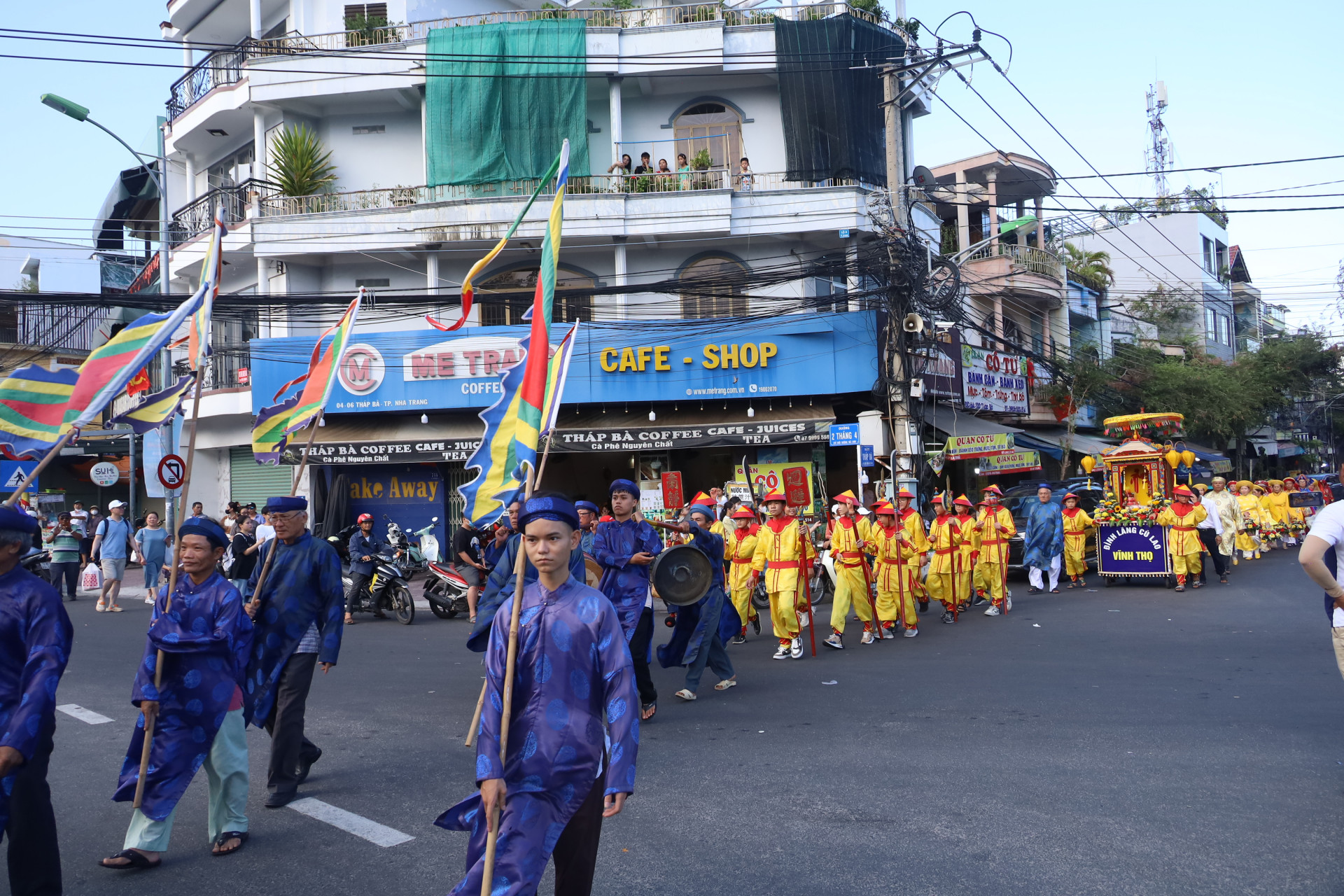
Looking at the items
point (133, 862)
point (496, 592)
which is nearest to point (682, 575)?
point (496, 592)

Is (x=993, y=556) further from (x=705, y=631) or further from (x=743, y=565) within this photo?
(x=705, y=631)

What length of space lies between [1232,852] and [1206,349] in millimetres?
39119

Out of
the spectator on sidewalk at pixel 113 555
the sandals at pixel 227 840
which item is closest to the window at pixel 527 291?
the spectator on sidewalk at pixel 113 555

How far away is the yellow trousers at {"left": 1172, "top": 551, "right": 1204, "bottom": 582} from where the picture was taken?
15711 mm

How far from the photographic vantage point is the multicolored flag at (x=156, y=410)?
623cm

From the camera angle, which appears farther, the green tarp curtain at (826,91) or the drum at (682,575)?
the green tarp curtain at (826,91)

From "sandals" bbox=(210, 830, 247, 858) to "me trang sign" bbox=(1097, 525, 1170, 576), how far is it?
48.2 ft

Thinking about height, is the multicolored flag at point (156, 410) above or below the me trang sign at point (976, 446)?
below

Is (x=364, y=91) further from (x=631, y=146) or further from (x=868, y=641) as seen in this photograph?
(x=868, y=641)

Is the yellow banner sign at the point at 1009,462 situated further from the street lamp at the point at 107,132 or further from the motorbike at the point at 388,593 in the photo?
the street lamp at the point at 107,132

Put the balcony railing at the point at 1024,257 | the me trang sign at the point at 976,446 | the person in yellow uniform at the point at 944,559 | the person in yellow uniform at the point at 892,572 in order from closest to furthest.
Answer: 1. the person in yellow uniform at the point at 892,572
2. the person in yellow uniform at the point at 944,559
3. the me trang sign at the point at 976,446
4. the balcony railing at the point at 1024,257

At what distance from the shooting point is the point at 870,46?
22.5 meters

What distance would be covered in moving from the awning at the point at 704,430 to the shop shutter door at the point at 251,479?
7.02 meters

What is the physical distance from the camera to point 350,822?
5277mm
